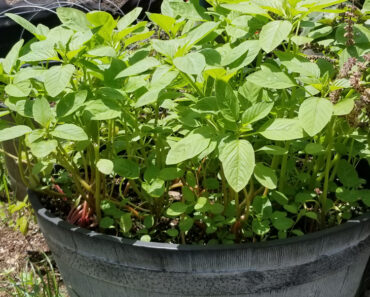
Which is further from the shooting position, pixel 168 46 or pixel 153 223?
pixel 153 223

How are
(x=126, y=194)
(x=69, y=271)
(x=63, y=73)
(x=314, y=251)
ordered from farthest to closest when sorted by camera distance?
(x=126, y=194), (x=69, y=271), (x=314, y=251), (x=63, y=73)

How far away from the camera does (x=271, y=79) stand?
1.12 meters

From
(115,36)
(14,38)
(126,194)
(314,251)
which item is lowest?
(14,38)

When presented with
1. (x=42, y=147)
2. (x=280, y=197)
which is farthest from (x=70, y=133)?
(x=280, y=197)

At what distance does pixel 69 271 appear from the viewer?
1.45 metres

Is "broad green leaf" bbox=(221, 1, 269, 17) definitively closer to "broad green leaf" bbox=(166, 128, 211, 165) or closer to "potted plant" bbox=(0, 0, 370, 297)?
"potted plant" bbox=(0, 0, 370, 297)

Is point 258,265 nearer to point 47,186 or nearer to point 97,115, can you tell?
point 97,115

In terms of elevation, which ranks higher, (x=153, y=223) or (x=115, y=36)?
(x=115, y=36)

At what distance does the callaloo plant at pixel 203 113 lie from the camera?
1.09 metres

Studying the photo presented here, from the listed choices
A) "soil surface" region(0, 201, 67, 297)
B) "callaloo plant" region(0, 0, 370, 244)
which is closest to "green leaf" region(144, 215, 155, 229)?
"callaloo plant" region(0, 0, 370, 244)

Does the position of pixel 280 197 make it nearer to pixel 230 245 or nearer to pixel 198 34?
pixel 230 245

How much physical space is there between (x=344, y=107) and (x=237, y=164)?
0.26 m

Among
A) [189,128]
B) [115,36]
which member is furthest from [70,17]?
[189,128]

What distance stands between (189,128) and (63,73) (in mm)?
338
